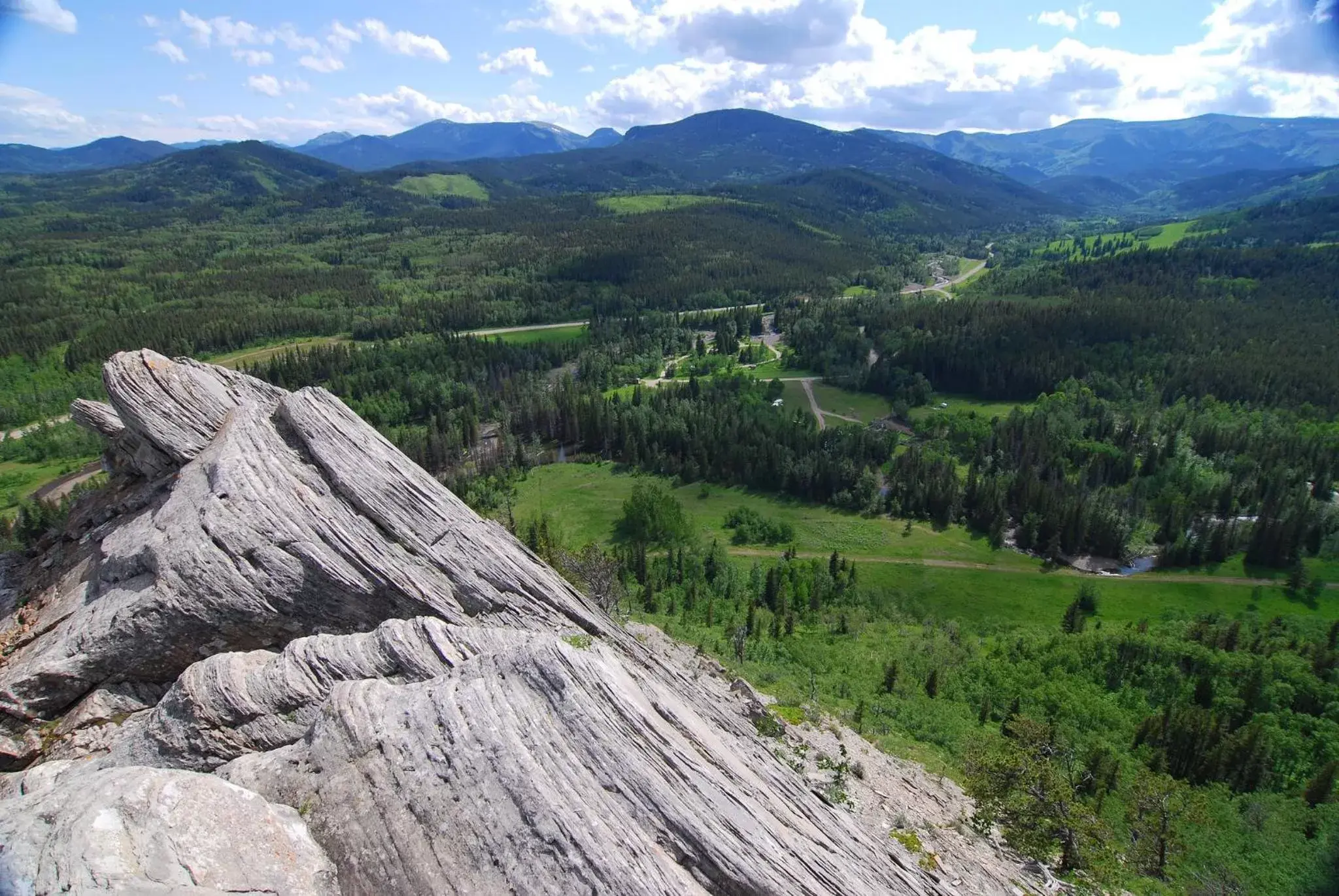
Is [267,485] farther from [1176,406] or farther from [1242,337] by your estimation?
[1242,337]

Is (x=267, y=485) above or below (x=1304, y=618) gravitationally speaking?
above

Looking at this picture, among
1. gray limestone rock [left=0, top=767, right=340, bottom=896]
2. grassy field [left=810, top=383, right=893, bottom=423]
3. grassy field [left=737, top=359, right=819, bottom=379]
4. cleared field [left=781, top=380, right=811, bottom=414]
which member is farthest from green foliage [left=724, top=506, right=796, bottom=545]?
gray limestone rock [left=0, top=767, right=340, bottom=896]

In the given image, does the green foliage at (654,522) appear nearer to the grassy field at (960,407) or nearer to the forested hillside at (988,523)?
the forested hillside at (988,523)

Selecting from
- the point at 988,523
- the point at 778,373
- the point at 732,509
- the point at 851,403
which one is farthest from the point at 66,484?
the point at 851,403

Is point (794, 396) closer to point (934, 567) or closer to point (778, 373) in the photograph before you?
point (778, 373)

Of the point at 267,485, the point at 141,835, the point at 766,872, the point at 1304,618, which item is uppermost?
the point at 267,485

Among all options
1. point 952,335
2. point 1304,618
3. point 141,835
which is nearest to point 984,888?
point 141,835
